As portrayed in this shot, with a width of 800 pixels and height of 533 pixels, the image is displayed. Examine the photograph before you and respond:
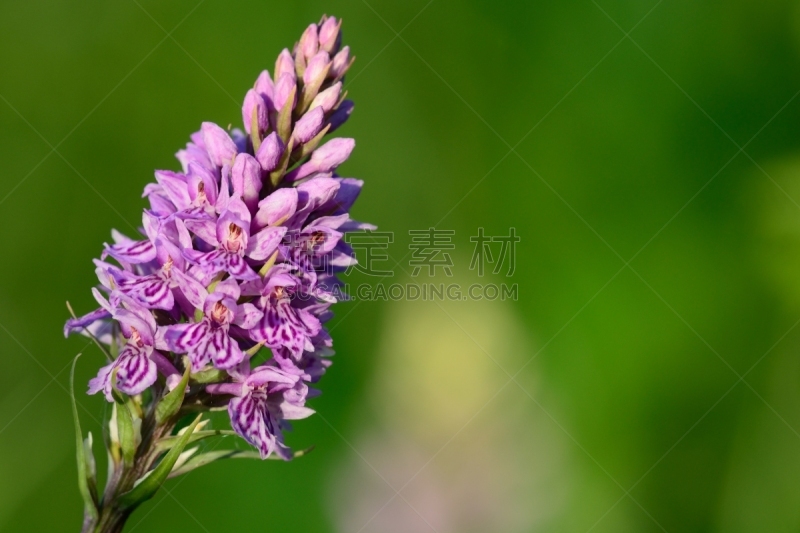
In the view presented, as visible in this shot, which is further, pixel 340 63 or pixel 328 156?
pixel 340 63

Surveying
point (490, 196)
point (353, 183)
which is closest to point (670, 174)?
point (490, 196)

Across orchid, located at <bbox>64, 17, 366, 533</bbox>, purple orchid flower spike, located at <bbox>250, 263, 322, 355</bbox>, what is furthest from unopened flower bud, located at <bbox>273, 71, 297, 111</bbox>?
purple orchid flower spike, located at <bbox>250, 263, 322, 355</bbox>

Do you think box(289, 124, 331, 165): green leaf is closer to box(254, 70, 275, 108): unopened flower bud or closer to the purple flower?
the purple flower

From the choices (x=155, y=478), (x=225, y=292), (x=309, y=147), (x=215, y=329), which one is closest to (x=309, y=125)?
(x=309, y=147)

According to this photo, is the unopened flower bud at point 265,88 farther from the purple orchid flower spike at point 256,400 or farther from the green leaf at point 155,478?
the green leaf at point 155,478

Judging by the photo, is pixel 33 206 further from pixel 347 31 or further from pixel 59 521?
pixel 347 31

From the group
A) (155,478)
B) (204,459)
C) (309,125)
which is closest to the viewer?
(155,478)

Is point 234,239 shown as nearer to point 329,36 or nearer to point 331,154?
point 331,154

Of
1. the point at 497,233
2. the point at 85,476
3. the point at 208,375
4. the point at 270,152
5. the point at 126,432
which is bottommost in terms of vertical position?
the point at 85,476
